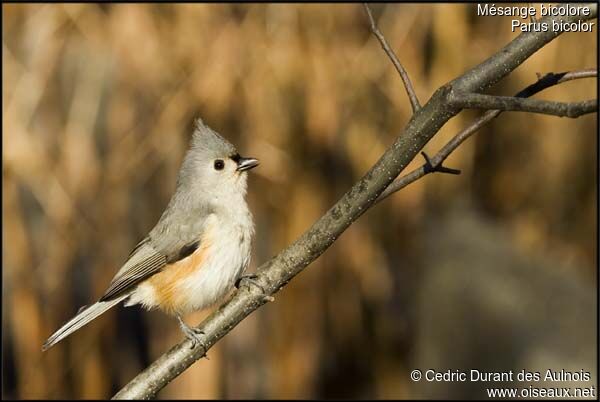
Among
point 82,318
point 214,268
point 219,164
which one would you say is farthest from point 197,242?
point 82,318

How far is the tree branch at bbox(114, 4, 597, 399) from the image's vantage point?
1.53 metres

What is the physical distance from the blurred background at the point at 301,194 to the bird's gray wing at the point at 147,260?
1.23 metres

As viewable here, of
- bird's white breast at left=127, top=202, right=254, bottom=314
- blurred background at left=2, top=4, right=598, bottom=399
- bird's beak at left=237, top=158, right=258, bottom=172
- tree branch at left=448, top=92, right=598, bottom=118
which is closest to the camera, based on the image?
tree branch at left=448, top=92, right=598, bottom=118

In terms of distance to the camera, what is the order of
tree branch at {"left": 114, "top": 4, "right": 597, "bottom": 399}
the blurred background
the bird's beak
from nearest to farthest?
tree branch at {"left": 114, "top": 4, "right": 597, "bottom": 399}, the bird's beak, the blurred background

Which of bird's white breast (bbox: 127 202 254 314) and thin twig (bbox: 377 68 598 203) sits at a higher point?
thin twig (bbox: 377 68 598 203)

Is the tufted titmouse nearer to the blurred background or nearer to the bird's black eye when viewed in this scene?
the bird's black eye

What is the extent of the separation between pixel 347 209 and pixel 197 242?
43.6 inches

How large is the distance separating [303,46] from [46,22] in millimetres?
1193

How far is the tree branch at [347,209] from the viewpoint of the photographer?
5.03 ft

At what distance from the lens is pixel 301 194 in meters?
4.14

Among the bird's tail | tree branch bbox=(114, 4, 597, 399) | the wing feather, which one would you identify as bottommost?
the bird's tail

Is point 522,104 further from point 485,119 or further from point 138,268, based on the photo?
point 138,268

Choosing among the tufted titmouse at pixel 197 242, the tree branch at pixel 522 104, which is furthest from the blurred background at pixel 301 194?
the tree branch at pixel 522 104

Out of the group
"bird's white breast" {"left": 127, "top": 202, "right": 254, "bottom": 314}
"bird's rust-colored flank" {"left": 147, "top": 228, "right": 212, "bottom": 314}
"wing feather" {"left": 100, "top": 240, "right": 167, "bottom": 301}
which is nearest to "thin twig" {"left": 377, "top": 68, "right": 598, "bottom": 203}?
"bird's white breast" {"left": 127, "top": 202, "right": 254, "bottom": 314}
